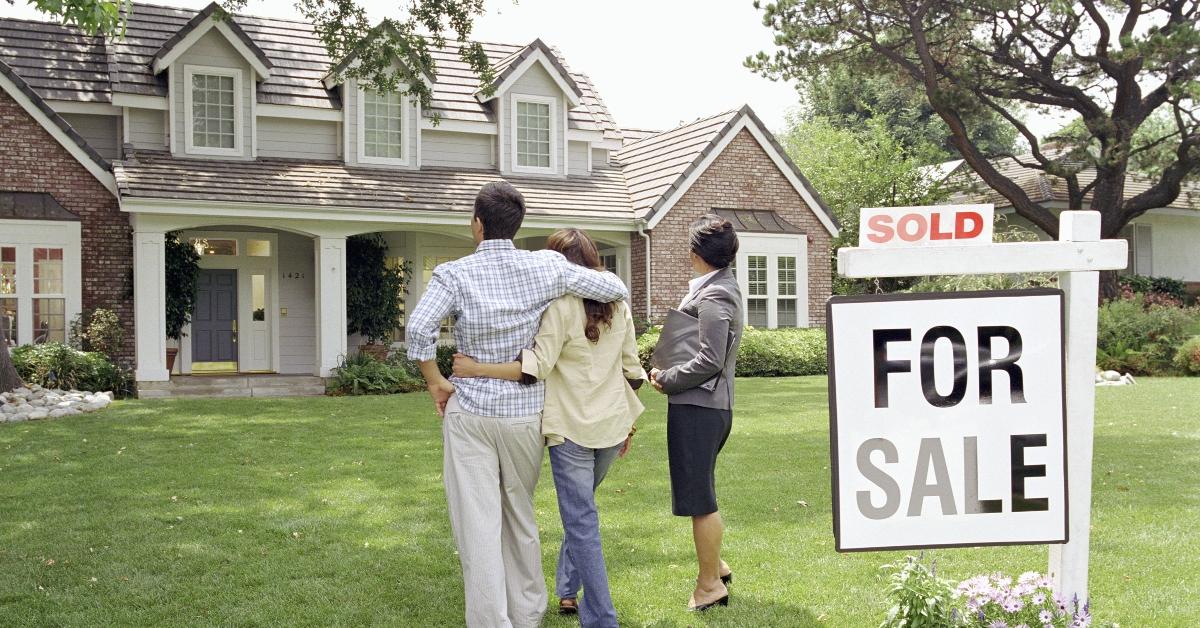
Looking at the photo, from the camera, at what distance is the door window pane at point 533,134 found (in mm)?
21297

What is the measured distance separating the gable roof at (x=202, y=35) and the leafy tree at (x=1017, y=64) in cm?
1047

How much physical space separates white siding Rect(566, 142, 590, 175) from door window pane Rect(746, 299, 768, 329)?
4.46m

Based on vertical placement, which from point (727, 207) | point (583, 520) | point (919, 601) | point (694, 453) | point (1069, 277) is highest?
point (727, 207)

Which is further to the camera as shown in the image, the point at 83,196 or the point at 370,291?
the point at 370,291

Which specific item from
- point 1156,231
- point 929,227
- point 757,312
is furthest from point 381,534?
point 1156,231

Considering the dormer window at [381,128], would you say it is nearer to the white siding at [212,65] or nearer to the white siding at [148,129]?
the white siding at [212,65]

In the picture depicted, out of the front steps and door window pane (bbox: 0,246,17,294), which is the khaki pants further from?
door window pane (bbox: 0,246,17,294)

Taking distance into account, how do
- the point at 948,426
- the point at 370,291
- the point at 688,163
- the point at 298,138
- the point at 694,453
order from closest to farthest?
the point at 948,426 < the point at 694,453 < the point at 298,138 < the point at 370,291 < the point at 688,163

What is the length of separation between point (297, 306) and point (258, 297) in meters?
0.74

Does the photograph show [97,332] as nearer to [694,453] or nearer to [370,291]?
[370,291]

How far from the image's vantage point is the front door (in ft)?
64.6

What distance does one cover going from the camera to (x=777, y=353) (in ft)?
67.4

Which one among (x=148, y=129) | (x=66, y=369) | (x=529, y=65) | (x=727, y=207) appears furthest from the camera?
(x=727, y=207)

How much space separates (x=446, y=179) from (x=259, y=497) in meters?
12.8
